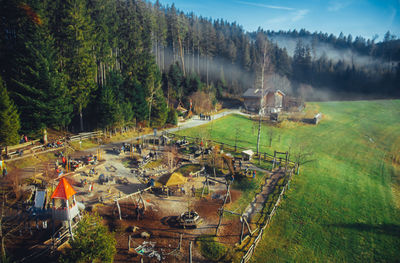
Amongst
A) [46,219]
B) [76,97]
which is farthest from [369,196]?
[76,97]

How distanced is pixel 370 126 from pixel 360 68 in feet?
199

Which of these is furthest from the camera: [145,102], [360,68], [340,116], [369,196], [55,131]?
[360,68]

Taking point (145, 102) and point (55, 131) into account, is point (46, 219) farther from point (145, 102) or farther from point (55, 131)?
point (145, 102)

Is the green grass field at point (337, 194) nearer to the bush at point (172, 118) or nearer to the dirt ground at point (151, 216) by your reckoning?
the dirt ground at point (151, 216)

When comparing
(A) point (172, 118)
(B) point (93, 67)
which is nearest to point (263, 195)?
(A) point (172, 118)

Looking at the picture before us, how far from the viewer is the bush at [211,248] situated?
614 inches

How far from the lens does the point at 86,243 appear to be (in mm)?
12492

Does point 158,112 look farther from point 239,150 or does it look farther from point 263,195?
point 263,195

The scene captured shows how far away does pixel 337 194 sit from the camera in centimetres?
2512

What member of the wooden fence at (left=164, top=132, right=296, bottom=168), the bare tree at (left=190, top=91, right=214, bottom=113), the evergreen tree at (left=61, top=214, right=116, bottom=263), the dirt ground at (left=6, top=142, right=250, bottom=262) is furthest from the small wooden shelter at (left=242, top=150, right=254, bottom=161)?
the bare tree at (left=190, top=91, right=214, bottom=113)

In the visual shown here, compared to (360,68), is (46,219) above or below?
below

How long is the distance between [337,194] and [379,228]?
17.2ft

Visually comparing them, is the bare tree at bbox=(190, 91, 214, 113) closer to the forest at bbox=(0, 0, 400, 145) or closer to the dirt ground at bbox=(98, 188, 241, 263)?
the forest at bbox=(0, 0, 400, 145)

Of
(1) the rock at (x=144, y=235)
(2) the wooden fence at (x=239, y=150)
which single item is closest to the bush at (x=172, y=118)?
(2) the wooden fence at (x=239, y=150)
